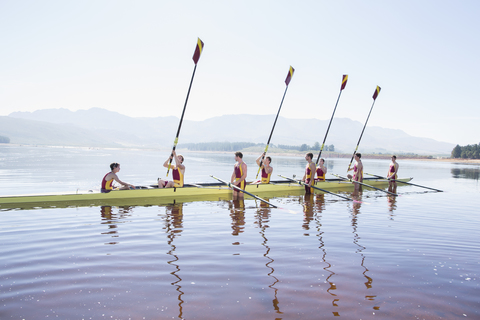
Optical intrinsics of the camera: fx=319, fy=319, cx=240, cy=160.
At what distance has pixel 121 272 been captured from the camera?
235 inches

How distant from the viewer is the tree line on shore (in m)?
120

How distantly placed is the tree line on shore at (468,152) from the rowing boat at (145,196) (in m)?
132

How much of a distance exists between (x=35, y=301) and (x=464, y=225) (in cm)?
1276

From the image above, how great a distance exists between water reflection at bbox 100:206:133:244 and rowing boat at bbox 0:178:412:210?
0.61 m

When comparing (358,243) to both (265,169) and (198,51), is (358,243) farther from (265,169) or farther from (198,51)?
(198,51)

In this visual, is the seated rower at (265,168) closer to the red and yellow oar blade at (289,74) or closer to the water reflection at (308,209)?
the water reflection at (308,209)

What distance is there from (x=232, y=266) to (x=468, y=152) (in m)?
146

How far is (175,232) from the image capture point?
910 cm

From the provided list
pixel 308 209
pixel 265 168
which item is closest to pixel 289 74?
pixel 265 168

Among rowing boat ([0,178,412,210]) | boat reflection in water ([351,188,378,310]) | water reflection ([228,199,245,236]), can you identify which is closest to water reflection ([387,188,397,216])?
boat reflection in water ([351,188,378,310])

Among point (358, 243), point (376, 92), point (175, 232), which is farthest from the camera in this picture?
point (376, 92)

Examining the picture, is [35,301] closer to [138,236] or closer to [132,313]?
[132,313]

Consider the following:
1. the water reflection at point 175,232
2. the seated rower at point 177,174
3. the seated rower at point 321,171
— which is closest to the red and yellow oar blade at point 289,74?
the seated rower at point 321,171

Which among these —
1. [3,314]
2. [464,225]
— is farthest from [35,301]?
[464,225]
